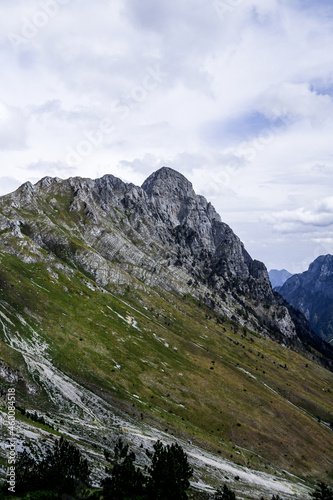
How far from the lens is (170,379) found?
10850 cm

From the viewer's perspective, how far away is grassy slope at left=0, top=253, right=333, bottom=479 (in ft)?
275

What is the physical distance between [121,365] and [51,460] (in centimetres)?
6721

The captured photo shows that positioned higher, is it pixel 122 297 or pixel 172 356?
pixel 122 297

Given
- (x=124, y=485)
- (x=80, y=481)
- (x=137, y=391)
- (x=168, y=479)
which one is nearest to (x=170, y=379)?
(x=137, y=391)

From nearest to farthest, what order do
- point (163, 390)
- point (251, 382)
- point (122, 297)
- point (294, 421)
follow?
point (163, 390)
point (294, 421)
point (251, 382)
point (122, 297)

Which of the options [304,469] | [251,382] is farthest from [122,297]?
[304,469]

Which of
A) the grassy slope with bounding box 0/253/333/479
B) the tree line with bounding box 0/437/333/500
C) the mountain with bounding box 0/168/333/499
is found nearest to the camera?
the tree line with bounding box 0/437/333/500

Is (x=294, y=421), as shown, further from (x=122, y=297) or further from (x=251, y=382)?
(x=122, y=297)

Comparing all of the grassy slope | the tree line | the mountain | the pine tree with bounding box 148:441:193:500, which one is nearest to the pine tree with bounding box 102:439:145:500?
the tree line

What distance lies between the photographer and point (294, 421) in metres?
116

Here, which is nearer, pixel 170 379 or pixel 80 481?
pixel 80 481

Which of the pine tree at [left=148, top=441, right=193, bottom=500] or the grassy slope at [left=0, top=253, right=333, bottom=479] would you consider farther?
the grassy slope at [left=0, top=253, right=333, bottom=479]

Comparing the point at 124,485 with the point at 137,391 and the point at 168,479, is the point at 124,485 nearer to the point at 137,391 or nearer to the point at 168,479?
the point at 168,479

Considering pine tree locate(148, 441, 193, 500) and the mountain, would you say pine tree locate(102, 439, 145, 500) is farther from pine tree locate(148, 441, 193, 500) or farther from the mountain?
the mountain
